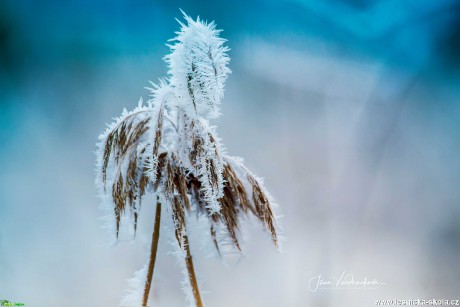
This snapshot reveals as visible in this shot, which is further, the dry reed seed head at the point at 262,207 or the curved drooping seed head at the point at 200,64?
the dry reed seed head at the point at 262,207

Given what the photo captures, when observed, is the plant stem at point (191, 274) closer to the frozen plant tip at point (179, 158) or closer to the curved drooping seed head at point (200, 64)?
the frozen plant tip at point (179, 158)

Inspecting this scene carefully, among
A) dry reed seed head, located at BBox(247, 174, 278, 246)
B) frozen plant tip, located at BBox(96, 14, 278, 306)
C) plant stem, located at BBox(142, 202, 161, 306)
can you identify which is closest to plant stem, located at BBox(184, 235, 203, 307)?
frozen plant tip, located at BBox(96, 14, 278, 306)

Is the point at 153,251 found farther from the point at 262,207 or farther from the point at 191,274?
the point at 262,207

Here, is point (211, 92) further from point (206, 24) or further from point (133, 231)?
point (133, 231)

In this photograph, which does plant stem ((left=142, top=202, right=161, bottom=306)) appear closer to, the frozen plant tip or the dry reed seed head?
the frozen plant tip

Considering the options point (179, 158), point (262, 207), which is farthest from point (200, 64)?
point (262, 207)

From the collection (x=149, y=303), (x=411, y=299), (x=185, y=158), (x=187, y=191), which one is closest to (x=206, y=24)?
(x=185, y=158)

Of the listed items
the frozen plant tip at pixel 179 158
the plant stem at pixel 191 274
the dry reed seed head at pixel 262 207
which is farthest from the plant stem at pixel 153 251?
the dry reed seed head at pixel 262 207
